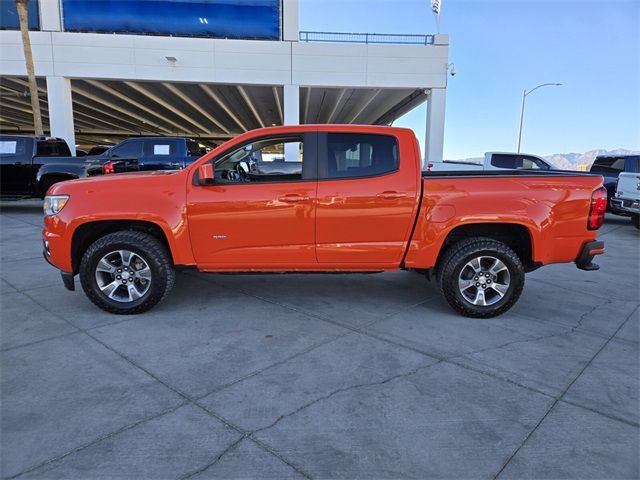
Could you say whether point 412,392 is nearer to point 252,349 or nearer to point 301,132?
point 252,349

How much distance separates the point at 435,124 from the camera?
17.9 metres

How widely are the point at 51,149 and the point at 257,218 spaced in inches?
407

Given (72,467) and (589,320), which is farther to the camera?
(589,320)

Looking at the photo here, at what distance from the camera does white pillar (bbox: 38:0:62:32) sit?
16.2 meters

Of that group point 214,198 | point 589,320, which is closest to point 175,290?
point 214,198

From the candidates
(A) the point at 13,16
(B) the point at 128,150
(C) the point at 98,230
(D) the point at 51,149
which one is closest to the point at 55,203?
(C) the point at 98,230

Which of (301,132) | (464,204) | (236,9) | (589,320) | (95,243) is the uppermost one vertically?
(236,9)

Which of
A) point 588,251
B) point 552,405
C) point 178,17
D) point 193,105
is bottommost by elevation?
point 552,405

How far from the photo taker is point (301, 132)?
418cm

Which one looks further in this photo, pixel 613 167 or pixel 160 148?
pixel 613 167

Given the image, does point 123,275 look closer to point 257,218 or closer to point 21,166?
point 257,218

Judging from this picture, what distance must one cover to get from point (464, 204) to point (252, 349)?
7.90 feet

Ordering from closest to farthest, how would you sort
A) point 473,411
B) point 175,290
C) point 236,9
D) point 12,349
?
1. point 473,411
2. point 12,349
3. point 175,290
4. point 236,9

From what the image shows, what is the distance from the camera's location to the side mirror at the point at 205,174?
3.89 meters
